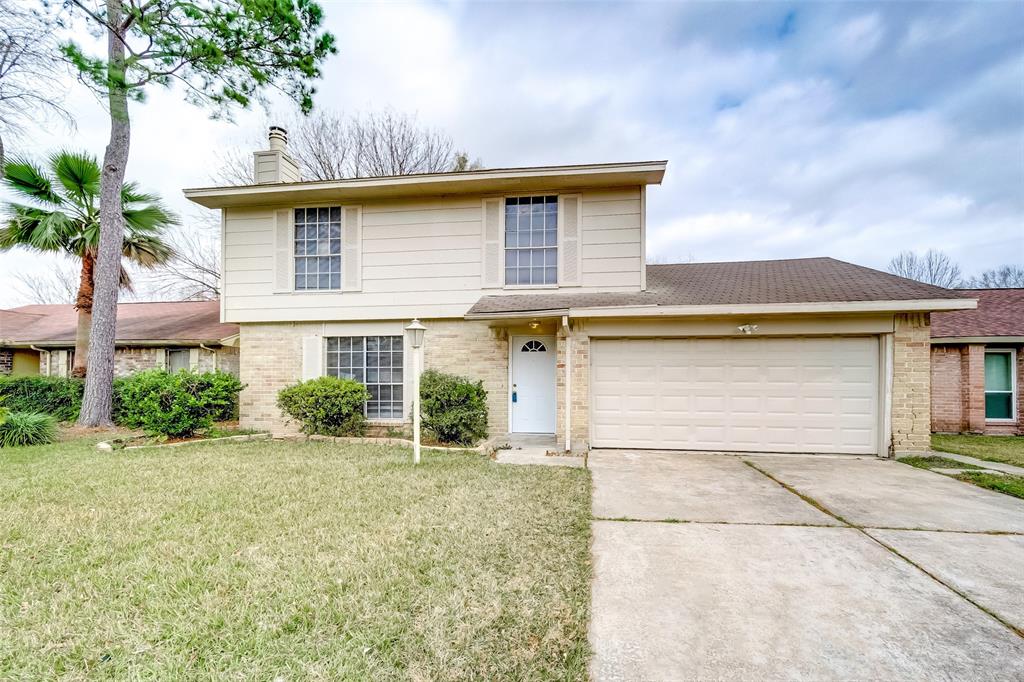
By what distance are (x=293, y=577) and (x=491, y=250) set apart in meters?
7.04

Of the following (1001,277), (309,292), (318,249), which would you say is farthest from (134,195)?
(1001,277)

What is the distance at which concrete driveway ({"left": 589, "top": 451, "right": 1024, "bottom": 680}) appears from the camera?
2.26m

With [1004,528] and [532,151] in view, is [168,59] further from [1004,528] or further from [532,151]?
[1004,528]

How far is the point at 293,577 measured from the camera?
3018 mm

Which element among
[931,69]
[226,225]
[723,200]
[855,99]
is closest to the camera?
[226,225]

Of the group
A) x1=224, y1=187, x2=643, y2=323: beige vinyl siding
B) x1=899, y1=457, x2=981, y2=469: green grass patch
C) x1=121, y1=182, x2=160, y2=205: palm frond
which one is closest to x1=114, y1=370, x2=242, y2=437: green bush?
x1=224, y1=187, x2=643, y2=323: beige vinyl siding

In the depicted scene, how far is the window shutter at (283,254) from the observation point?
964cm

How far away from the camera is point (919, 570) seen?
3.22m

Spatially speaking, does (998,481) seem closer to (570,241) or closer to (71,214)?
(570,241)

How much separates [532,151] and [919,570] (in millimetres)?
18198

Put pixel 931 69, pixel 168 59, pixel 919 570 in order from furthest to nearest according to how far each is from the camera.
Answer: pixel 931 69, pixel 168 59, pixel 919 570

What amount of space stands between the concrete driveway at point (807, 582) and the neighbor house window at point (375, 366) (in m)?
5.54

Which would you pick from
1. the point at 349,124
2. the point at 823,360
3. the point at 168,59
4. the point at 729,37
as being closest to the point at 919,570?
the point at 823,360

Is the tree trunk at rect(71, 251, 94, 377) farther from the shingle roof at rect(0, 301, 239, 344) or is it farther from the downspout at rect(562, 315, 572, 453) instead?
the downspout at rect(562, 315, 572, 453)
